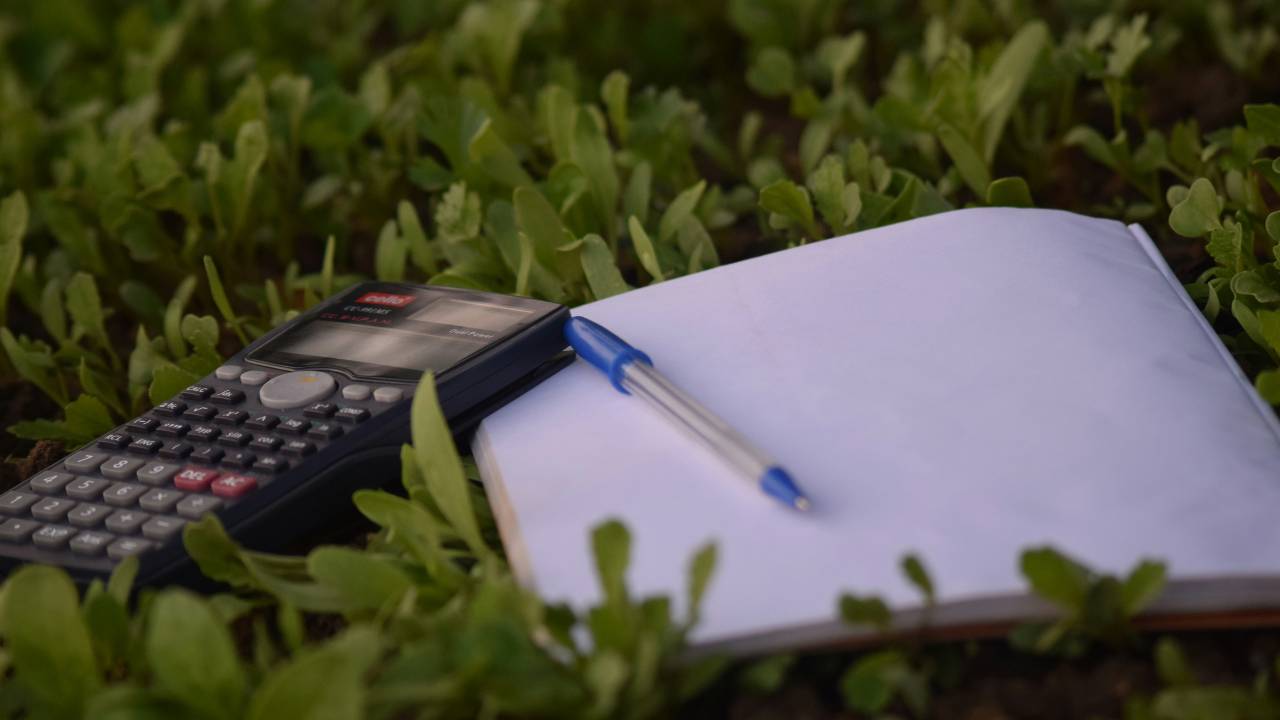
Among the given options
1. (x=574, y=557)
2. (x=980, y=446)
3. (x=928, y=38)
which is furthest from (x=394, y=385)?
(x=928, y=38)

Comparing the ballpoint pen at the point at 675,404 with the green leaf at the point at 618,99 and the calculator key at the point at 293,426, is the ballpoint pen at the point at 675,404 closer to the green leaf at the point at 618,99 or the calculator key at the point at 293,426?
the calculator key at the point at 293,426

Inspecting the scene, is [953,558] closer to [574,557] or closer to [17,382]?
[574,557]

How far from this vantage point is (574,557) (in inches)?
24.0

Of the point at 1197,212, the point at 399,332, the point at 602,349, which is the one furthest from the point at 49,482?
the point at 1197,212

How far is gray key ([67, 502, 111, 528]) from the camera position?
693mm

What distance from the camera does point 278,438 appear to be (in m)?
0.72

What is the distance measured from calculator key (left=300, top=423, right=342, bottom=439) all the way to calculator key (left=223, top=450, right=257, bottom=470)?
4 centimetres

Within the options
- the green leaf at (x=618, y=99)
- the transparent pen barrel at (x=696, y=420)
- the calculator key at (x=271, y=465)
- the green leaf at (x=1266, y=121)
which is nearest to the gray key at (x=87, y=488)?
the calculator key at (x=271, y=465)

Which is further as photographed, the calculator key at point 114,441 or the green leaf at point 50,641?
the calculator key at point 114,441

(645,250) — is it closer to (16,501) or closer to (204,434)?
(204,434)

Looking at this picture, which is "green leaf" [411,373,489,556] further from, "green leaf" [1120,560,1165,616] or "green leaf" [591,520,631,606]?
"green leaf" [1120,560,1165,616]

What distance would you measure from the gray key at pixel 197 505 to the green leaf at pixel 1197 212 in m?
0.65

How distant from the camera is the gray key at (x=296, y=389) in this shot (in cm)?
75

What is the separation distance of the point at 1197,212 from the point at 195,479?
0.69 meters
